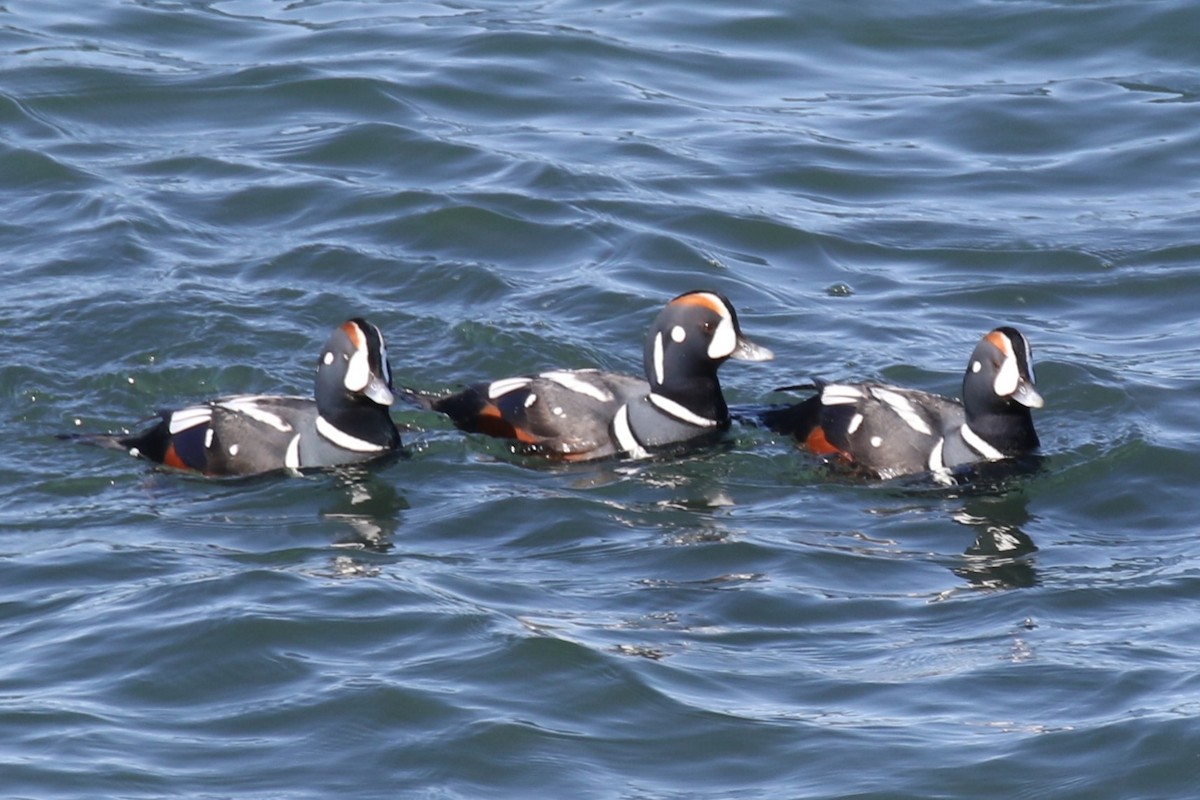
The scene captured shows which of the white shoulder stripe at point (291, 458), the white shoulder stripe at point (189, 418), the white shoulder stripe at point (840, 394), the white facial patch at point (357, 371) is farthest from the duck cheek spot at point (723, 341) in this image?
the white shoulder stripe at point (189, 418)

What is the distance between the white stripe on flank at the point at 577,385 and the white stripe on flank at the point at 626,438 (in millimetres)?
162

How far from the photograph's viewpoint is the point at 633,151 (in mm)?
17453

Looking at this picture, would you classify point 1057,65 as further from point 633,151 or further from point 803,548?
point 803,548

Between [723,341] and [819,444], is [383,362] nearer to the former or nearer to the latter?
[723,341]

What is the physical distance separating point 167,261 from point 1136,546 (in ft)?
24.3

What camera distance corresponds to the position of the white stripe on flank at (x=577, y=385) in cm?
1194

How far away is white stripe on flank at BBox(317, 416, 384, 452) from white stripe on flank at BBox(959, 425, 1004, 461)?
343 centimetres

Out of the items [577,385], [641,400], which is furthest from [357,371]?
[641,400]

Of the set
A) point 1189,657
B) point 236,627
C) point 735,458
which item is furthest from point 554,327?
point 1189,657

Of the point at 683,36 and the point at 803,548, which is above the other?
the point at 683,36

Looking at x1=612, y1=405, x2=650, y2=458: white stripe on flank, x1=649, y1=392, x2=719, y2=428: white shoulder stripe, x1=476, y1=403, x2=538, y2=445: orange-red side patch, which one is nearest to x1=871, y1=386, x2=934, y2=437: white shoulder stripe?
x1=649, y1=392, x2=719, y2=428: white shoulder stripe

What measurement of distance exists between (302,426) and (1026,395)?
13.5 feet

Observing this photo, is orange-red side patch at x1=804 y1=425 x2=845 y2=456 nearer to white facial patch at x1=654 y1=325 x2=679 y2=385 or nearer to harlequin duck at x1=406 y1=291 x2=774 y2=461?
harlequin duck at x1=406 y1=291 x2=774 y2=461

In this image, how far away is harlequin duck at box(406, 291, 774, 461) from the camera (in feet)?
38.8
